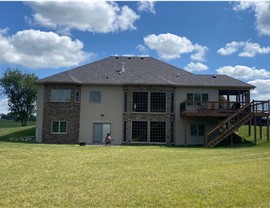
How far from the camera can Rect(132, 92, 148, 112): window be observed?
28.6 m

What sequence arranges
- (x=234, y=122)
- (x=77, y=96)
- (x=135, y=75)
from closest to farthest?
(x=234, y=122) < (x=77, y=96) < (x=135, y=75)

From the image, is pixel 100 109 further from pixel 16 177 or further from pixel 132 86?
pixel 16 177

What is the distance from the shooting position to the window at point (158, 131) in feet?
93.5

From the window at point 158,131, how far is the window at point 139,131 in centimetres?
60

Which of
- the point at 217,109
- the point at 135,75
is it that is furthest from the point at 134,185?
the point at 135,75

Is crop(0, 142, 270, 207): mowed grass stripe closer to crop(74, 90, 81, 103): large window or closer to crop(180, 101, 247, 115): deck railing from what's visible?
crop(180, 101, 247, 115): deck railing

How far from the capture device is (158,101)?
28.7 metres

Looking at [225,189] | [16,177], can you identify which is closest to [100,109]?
[16,177]

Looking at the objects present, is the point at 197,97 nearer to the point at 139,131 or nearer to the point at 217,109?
the point at 217,109

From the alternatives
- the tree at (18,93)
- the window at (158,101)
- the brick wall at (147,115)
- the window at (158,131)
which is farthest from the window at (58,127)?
the tree at (18,93)

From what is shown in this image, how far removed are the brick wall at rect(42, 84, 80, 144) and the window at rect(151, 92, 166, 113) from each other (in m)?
6.70

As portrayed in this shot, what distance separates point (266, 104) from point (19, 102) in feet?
139

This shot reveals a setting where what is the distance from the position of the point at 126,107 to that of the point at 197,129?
21.6ft

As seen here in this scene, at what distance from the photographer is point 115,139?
28969 mm
